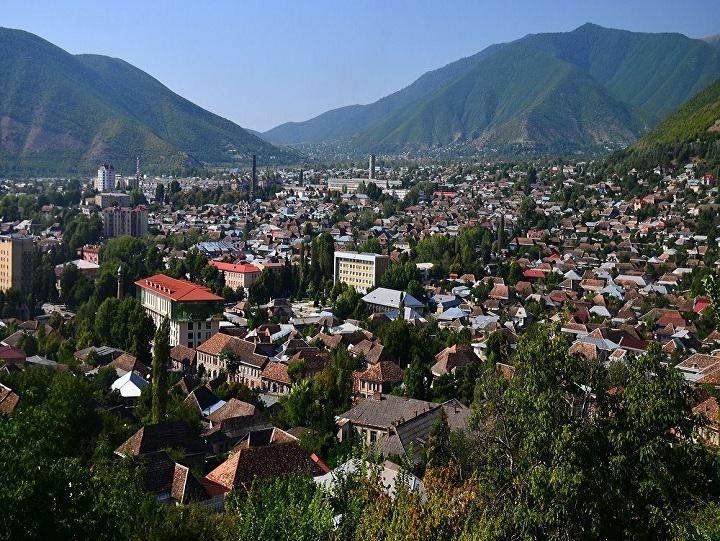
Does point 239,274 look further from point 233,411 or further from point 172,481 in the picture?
point 172,481

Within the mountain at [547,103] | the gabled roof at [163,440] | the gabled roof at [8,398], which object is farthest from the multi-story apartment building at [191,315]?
the mountain at [547,103]

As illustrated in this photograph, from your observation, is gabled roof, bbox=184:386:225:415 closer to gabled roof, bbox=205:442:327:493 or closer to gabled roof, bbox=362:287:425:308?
gabled roof, bbox=205:442:327:493

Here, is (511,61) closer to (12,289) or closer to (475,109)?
(475,109)

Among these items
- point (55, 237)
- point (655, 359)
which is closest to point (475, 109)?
point (55, 237)

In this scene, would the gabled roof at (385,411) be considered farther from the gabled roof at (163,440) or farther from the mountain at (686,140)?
the mountain at (686,140)

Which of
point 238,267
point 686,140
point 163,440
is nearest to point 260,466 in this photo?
point 163,440
